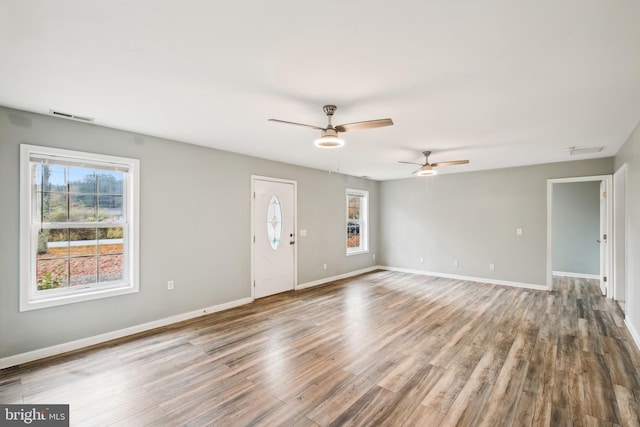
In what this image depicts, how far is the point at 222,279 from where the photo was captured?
4754 mm

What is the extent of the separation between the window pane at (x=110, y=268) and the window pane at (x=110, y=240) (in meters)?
0.07

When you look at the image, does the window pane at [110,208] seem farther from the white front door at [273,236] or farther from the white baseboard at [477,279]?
the white baseboard at [477,279]

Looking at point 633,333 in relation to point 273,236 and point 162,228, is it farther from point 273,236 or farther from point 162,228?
point 162,228

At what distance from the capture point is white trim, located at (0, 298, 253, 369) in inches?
117

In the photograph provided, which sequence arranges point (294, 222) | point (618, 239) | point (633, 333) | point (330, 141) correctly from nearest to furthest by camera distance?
point (330, 141) → point (633, 333) → point (618, 239) → point (294, 222)

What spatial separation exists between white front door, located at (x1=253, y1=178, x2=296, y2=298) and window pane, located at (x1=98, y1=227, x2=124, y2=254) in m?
2.02

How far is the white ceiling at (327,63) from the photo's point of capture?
1.62 meters

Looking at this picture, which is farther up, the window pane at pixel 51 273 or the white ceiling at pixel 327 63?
the white ceiling at pixel 327 63

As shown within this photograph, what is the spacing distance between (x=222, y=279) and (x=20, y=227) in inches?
96.6

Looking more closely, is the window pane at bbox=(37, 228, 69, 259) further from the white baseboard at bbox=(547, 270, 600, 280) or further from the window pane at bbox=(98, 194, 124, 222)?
the white baseboard at bbox=(547, 270, 600, 280)

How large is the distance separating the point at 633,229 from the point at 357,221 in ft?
Answer: 16.6

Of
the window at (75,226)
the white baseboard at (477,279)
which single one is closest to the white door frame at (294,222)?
the window at (75,226)

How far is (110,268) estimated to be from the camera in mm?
3729
